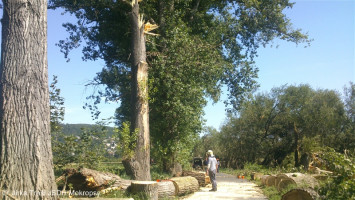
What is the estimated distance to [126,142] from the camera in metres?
12.6

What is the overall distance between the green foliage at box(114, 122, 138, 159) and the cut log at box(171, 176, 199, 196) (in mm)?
1939

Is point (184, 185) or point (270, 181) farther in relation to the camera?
point (270, 181)

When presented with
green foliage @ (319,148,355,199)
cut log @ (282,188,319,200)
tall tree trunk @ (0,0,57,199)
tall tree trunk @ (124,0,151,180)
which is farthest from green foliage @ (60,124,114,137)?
green foliage @ (319,148,355,199)

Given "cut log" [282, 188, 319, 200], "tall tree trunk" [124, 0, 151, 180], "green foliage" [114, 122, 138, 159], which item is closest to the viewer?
"cut log" [282, 188, 319, 200]

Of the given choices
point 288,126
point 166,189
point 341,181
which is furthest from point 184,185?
point 288,126

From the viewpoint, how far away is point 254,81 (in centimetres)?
2011

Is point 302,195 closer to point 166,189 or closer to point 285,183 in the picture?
point 285,183

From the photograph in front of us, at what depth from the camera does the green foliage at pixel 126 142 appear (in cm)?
1263

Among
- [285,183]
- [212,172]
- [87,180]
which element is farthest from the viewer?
[212,172]

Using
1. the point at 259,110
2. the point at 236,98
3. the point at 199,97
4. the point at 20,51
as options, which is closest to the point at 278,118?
the point at 259,110

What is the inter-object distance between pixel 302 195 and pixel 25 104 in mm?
6414

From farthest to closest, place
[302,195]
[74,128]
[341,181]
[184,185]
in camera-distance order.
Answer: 1. [184,185]
2. [74,128]
3. [302,195]
4. [341,181]

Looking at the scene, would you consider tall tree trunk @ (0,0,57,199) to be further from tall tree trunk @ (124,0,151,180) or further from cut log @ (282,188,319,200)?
tall tree trunk @ (124,0,151,180)

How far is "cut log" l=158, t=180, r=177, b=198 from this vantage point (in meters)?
10.8
